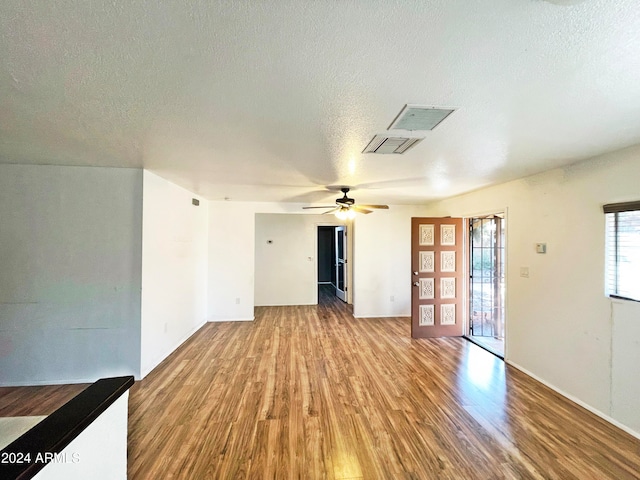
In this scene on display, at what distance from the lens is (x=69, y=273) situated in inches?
118

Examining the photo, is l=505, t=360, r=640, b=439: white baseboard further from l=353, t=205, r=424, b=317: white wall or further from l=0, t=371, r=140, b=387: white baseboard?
l=0, t=371, r=140, b=387: white baseboard

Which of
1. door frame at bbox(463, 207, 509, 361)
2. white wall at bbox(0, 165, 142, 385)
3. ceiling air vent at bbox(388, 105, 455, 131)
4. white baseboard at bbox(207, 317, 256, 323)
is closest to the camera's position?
ceiling air vent at bbox(388, 105, 455, 131)

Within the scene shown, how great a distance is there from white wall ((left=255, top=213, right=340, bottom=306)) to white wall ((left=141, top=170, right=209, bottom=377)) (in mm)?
1902

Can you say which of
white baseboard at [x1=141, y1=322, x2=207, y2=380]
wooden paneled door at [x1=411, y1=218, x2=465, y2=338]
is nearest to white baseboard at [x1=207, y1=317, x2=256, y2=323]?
white baseboard at [x1=141, y1=322, x2=207, y2=380]

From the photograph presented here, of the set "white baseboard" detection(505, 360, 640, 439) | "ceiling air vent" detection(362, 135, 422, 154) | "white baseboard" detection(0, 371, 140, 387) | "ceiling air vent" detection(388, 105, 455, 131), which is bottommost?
"white baseboard" detection(0, 371, 140, 387)

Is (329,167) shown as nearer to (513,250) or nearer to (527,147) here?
(527,147)

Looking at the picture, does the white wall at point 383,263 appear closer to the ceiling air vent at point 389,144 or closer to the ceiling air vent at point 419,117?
the ceiling air vent at point 389,144

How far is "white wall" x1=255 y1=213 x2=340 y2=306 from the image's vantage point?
687 centimetres

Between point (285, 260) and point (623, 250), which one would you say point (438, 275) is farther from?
point (285, 260)

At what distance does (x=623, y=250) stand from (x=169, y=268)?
15.9 feet

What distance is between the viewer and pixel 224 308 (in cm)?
547

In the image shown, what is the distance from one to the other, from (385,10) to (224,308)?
5414 millimetres

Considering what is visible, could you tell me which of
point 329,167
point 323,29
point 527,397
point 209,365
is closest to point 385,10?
point 323,29

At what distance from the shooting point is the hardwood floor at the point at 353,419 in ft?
6.14
